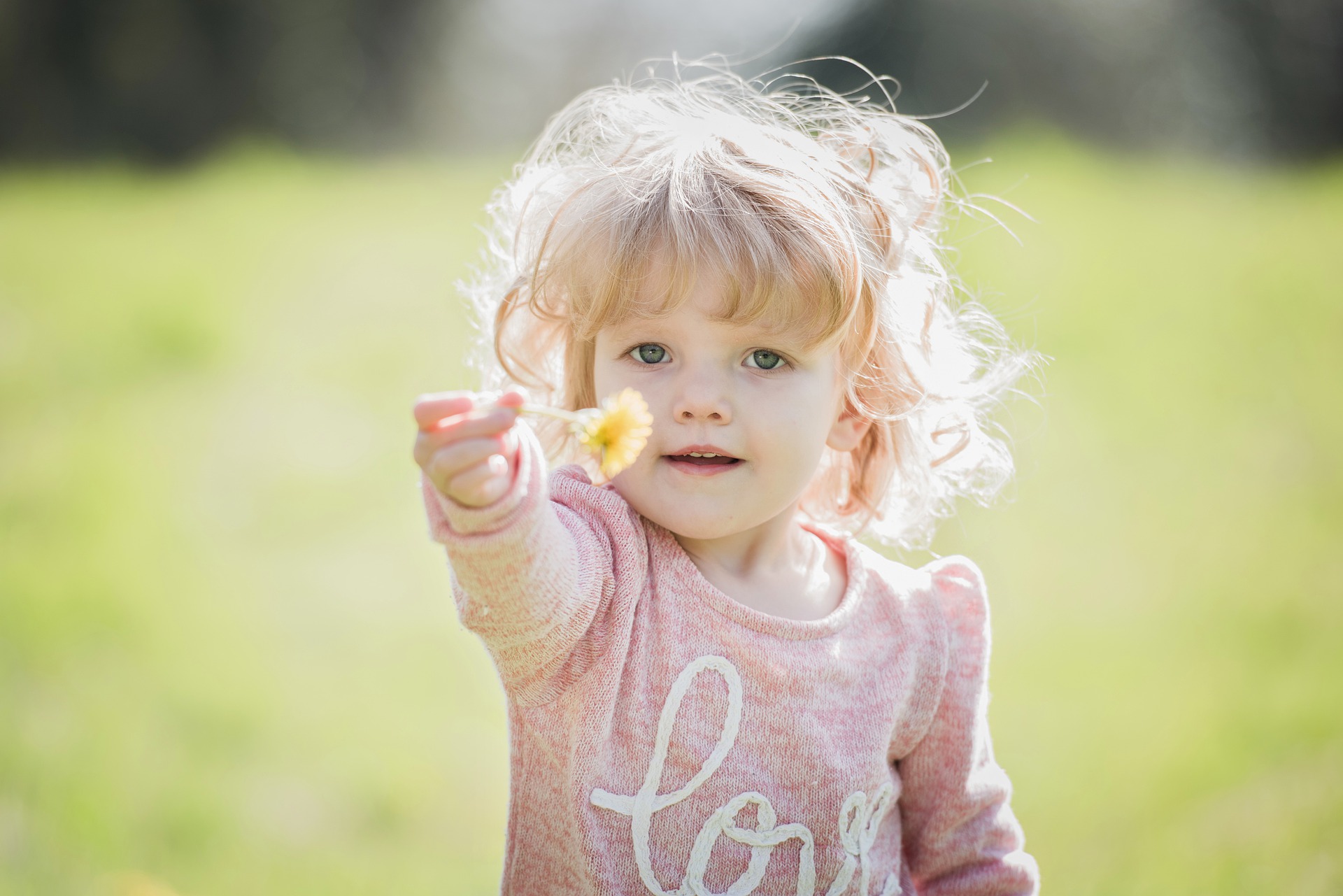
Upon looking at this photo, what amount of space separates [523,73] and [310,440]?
384 centimetres

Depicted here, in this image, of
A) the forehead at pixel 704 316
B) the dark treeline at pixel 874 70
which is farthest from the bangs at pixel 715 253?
the dark treeline at pixel 874 70

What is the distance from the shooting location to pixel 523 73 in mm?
6871

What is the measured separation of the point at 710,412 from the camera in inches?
50.7

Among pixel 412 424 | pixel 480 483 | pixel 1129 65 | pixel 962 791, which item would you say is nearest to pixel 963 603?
pixel 962 791

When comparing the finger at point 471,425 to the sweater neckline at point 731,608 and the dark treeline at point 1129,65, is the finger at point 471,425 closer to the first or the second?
the sweater neckline at point 731,608

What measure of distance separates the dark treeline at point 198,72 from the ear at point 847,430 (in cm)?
562

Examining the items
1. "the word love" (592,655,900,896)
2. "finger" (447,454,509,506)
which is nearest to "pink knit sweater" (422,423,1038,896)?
"the word love" (592,655,900,896)

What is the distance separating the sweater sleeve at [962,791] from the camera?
59.5 inches

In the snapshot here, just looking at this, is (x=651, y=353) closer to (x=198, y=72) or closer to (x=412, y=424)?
(x=412, y=424)

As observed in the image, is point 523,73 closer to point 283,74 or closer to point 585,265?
point 283,74

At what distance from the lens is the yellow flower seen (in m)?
1.10

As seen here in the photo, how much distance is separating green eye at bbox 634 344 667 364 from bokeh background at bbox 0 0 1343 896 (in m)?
0.65

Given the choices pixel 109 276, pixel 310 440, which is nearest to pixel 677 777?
pixel 310 440

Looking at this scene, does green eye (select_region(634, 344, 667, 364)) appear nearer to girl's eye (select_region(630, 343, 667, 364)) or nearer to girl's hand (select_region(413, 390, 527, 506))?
girl's eye (select_region(630, 343, 667, 364))
